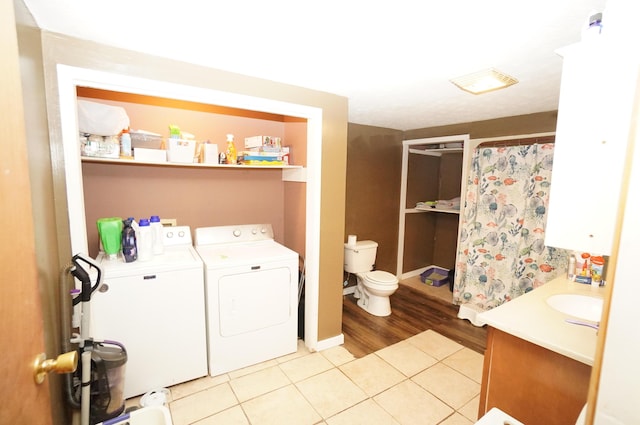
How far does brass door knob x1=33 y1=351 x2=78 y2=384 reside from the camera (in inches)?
29.9

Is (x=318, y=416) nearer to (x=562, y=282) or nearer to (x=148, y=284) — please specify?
(x=148, y=284)

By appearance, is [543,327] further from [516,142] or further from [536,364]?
[516,142]

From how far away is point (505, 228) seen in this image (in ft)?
10.1

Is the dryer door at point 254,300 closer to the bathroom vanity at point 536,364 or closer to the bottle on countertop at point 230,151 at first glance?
the bottle on countertop at point 230,151

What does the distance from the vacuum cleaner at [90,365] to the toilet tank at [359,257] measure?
2.40m

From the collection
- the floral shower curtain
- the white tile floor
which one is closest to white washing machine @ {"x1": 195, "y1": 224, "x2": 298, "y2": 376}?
the white tile floor

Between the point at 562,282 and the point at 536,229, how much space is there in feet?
3.38

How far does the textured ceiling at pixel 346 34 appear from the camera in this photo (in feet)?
4.05

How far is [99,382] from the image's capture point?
1.55 meters

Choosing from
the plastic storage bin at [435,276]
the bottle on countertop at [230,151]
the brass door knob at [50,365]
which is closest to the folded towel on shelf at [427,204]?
the plastic storage bin at [435,276]

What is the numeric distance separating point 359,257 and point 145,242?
227 centimetres

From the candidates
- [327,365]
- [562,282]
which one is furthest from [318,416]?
[562,282]

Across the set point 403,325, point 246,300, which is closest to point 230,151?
point 246,300

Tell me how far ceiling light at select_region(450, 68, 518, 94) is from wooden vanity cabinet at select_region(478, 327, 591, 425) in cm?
158
